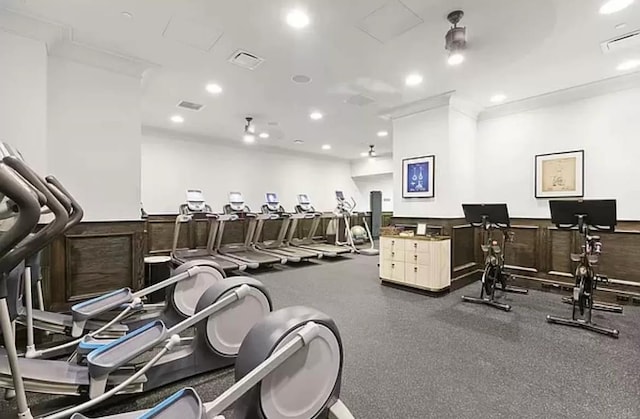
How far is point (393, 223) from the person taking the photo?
5.41 metres

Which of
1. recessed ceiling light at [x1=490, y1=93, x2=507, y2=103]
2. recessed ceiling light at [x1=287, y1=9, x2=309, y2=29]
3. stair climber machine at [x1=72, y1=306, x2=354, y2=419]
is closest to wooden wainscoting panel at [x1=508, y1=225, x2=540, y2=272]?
recessed ceiling light at [x1=490, y1=93, x2=507, y2=103]

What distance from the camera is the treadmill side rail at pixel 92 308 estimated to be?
2334mm

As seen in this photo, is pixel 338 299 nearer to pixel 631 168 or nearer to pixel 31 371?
pixel 31 371

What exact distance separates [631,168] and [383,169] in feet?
22.7

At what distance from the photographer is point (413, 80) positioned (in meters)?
4.23

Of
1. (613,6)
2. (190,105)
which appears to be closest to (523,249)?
(613,6)

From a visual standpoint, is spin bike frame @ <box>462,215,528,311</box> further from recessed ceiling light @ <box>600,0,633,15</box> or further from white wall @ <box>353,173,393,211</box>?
white wall @ <box>353,173,393,211</box>

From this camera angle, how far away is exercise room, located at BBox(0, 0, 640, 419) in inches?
69.3

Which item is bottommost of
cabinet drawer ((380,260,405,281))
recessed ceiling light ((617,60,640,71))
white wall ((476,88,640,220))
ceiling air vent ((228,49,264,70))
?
cabinet drawer ((380,260,405,281))

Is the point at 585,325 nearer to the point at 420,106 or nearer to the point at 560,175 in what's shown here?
the point at 560,175

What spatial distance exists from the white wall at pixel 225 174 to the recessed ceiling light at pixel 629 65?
300 inches

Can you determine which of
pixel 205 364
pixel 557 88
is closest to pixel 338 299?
pixel 205 364

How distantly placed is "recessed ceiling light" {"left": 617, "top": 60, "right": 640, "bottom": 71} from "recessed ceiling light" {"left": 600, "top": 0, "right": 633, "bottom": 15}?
1.46 meters

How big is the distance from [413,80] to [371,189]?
27.3ft
